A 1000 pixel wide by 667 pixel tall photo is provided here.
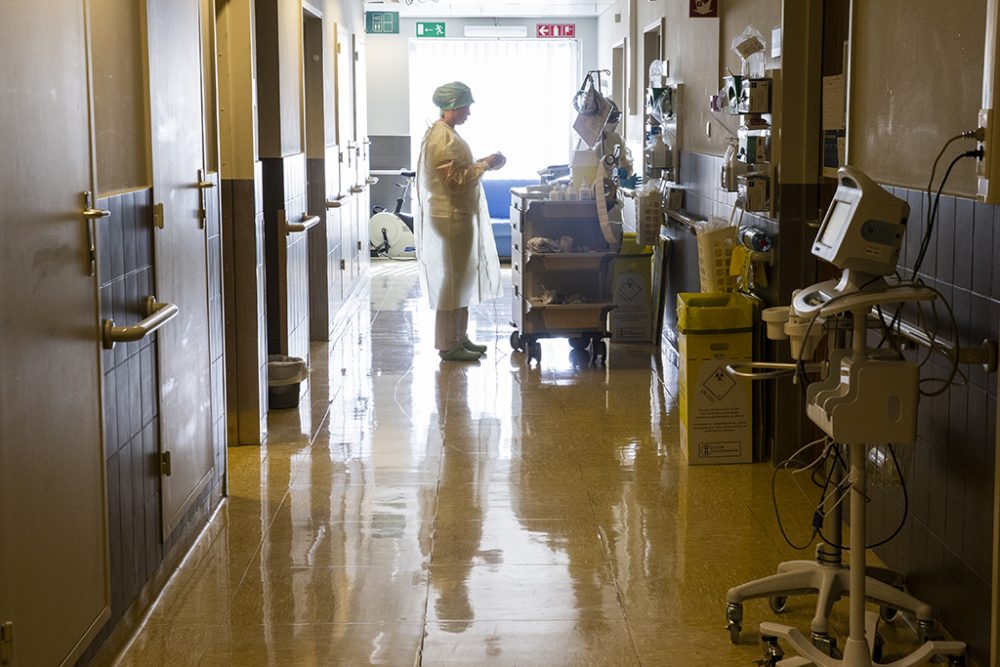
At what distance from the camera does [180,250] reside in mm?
4184

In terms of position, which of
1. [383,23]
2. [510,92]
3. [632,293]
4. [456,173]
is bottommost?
[632,293]

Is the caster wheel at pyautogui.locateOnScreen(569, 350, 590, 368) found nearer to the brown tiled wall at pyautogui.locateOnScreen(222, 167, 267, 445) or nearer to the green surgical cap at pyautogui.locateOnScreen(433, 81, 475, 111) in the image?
the green surgical cap at pyautogui.locateOnScreen(433, 81, 475, 111)

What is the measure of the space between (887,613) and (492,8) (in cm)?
1104

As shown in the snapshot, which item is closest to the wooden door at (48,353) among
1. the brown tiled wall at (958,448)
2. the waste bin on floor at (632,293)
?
the brown tiled wall at (958,448)

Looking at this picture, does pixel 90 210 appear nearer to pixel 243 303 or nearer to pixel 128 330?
pixel 128 330

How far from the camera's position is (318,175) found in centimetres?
840

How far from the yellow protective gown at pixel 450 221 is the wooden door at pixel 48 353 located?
4531 millimetres

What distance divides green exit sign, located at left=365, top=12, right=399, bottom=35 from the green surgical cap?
18.7 ft

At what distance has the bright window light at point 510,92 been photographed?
14.8 meters

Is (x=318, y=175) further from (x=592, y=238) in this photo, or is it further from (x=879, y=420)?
(x=879, y=420)

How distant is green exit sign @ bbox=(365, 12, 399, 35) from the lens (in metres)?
13.1

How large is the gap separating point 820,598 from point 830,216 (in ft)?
3.42

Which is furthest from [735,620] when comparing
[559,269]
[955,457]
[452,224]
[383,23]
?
[383,23]

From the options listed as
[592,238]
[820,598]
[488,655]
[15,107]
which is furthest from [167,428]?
[592,238]
